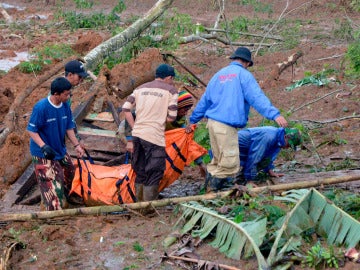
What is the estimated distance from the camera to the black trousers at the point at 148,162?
6.98 meters

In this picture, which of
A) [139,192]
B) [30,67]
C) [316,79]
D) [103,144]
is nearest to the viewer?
[139,192]

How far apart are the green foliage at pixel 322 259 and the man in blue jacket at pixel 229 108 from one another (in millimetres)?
2002

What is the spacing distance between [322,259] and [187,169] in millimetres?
4091

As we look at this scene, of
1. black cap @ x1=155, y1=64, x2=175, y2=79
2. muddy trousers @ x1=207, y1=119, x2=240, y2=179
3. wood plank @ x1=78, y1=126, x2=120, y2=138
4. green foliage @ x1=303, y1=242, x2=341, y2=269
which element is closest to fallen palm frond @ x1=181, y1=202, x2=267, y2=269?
green foliage @ x1=303, y1=242, x2=341, y2=269

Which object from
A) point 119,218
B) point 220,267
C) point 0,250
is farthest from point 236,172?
point 0,250

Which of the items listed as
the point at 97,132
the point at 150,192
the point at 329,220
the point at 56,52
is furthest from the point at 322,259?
the point at 56,52

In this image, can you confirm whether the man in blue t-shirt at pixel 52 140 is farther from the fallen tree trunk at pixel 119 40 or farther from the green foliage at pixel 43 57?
the green foliage at pixel 43 57

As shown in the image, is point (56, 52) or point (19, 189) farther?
point (56, 52)

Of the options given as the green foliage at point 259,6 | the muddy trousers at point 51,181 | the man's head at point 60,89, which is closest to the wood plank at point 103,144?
the muddy trousers at point 51,181

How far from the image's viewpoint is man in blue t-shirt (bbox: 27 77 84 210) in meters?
6.64

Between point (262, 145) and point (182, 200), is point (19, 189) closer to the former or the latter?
point (182, 200)

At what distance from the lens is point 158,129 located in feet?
23.0

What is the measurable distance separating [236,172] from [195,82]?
22.5ft

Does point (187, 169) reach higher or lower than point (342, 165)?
lower
